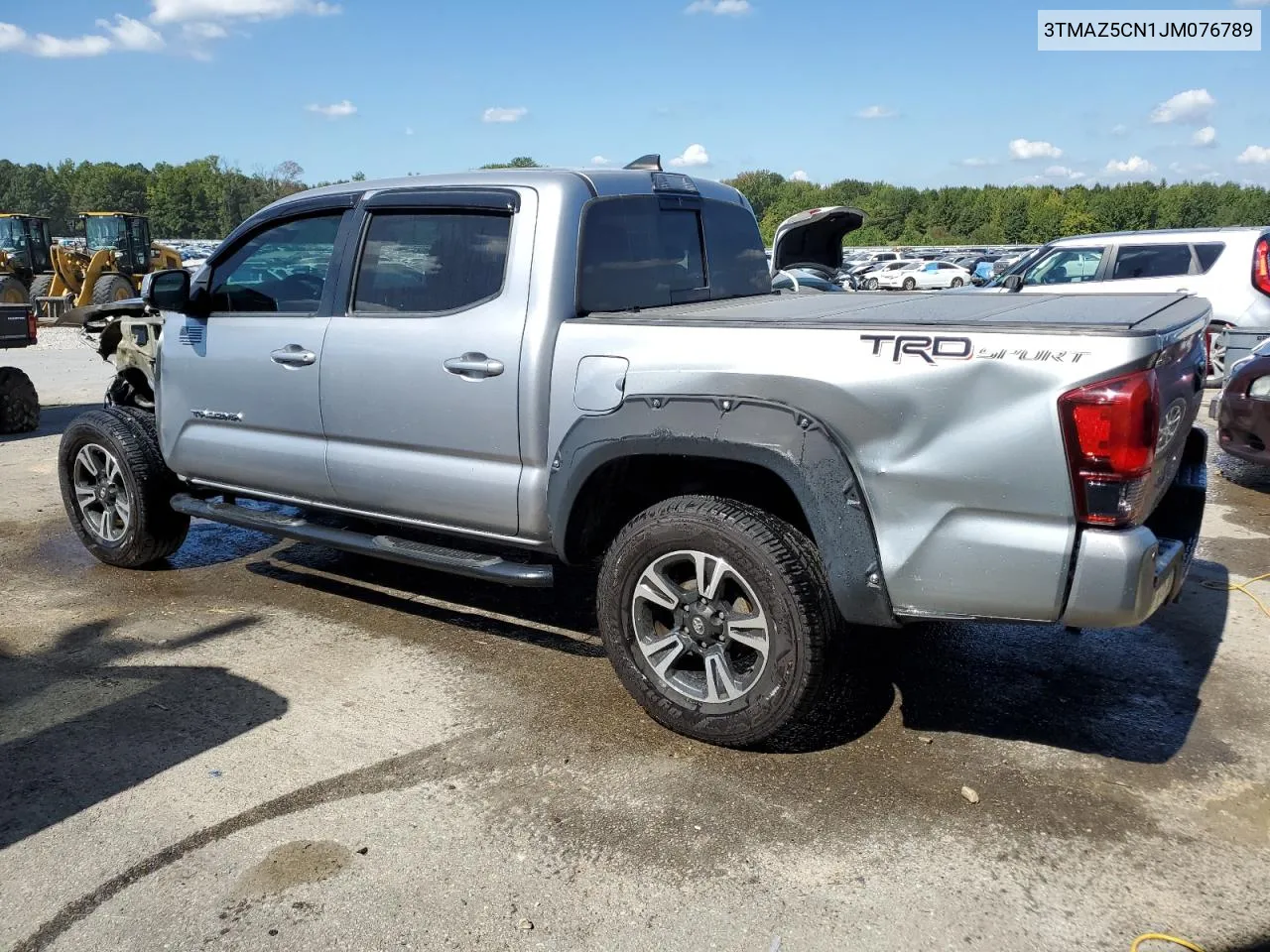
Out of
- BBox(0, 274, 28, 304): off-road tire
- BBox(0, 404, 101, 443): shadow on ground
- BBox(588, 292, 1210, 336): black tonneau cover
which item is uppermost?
BBox(0, 274, 28, 304): off-road tire

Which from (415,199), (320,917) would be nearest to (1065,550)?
(320,917)

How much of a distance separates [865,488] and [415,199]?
2.22 m

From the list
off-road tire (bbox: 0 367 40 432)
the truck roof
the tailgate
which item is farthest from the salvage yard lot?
the tailgate

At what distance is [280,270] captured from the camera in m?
4.72

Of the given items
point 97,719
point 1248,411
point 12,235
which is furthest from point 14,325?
point 12,235

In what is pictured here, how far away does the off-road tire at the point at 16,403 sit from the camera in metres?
9.47

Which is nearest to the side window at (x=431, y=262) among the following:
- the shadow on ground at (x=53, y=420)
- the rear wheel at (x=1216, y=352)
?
the shadow on ground at (x=53, y=420)

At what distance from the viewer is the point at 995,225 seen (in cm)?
10981

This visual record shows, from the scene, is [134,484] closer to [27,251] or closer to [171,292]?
[171,292]

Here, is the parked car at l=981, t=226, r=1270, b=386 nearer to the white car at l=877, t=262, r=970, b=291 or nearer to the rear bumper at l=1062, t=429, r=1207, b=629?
the rear bumper at l=1062, t=429, r=1207, b=629

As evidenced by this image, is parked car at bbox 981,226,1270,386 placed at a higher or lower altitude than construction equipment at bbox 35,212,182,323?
lower

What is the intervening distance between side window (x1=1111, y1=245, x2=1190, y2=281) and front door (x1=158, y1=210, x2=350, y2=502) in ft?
31.7

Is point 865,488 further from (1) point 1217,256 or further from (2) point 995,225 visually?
(2) point 995,225

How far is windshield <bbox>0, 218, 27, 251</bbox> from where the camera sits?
2427 centimetres
